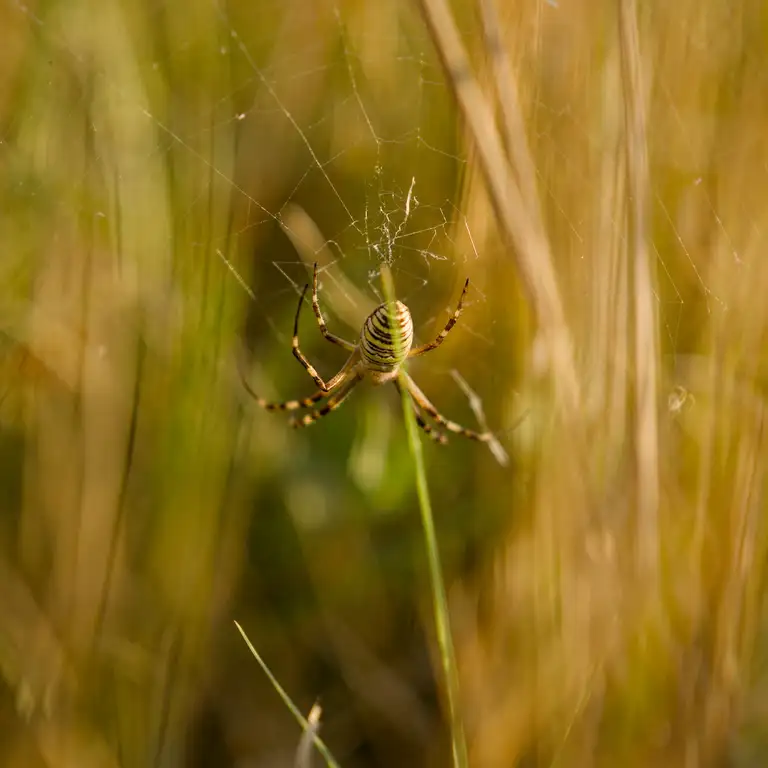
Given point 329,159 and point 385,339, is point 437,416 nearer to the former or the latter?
point 385,339

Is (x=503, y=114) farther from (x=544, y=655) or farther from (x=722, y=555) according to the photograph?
(x=544, y=655)

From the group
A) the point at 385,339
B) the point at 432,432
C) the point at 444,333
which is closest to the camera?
the point at 385,339

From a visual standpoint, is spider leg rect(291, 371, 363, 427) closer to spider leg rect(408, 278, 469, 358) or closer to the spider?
the spider

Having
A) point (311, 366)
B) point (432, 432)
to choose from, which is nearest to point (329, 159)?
point (311, 366)

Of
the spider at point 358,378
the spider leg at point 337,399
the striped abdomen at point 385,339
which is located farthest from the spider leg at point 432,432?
the striped abdomen at point 385,339

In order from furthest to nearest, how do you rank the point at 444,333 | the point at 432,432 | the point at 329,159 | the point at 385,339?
the point at 432,432 < the point at 329,159 < the point at 444,333 < the point at 385,339

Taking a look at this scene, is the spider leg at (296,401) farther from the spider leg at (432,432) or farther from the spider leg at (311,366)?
the spider leg at (432,432)
